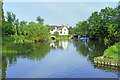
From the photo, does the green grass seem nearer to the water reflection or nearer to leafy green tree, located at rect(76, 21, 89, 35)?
the water reflection

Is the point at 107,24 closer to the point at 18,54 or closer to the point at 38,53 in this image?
the point at 38,53

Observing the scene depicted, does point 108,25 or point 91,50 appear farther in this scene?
point 108,25

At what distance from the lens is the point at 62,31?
146125mm

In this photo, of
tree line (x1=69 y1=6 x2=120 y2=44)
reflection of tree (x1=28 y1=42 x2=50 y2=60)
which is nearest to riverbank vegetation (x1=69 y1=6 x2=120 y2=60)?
tree line (x1=69 y1=6 x2=120 y2=44)

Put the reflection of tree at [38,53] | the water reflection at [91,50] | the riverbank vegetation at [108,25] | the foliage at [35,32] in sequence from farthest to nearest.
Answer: the foliage at [35,32]
the riverbank vegetation at [108,25]
the water reflection at [91,50]
the reflection of tree at [38,53]

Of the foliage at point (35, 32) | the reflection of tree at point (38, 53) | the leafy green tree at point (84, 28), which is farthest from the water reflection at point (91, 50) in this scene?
the leafy green tree at point (84, 28)

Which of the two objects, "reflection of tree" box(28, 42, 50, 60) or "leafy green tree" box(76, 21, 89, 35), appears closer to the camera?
"reflection of tree" box(28, 42, 50, 60)

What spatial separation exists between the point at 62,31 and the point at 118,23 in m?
85.7

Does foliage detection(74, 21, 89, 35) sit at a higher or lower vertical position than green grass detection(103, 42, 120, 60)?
higher

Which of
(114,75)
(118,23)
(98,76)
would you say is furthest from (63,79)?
(118,23)

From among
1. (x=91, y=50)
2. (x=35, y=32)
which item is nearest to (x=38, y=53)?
(x=91, y=50)

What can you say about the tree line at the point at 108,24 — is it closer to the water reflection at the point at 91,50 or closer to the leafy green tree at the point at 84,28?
the water reflection at the point at 91,50

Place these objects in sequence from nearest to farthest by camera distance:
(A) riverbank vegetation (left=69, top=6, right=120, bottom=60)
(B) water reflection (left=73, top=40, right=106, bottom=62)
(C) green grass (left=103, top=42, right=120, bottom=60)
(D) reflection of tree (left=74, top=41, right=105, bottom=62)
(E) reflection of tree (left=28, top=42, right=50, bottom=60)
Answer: (C) green grass (left=103, top=42, right=120, bottom=60) < (E) reflection of tree (left=28, top=42, right=50, bottom=60) < (B) water reflection (left=73, top=40, right=106, bottom=62) < (D) reflection of tree (left=74, top=41, right=105, bottom=62) < (A) riverbank vegetation (left=69, top=6, right=120, bottom=60)

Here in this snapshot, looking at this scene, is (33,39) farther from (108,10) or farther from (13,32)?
(108,10)
